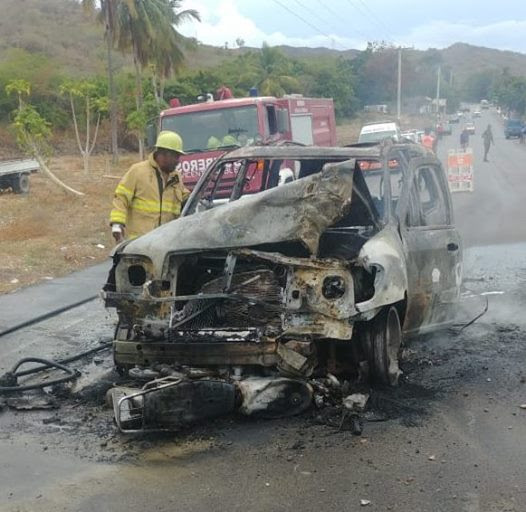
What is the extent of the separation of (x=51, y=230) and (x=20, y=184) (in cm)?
706

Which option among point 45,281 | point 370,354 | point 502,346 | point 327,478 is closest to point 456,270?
point 502,346

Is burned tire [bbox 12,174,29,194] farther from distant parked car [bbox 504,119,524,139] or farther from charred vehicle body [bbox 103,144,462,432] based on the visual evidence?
distant parked car [bbox 504,119,524,139]

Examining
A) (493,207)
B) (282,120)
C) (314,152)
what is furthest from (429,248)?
(493,207)

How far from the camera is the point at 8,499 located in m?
3.73

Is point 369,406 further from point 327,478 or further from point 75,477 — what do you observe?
point 75,477

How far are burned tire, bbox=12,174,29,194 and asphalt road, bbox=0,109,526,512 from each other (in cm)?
1672

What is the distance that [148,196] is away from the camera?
→ 21.8ft

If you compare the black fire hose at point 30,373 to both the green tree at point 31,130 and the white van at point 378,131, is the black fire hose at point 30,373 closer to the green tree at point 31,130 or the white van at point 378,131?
the green tree at point 31,130

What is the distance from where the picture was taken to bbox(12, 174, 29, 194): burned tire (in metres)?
21.4

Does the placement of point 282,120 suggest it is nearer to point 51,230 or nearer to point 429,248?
point 51,230

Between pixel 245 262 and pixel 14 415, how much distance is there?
6.13 ft

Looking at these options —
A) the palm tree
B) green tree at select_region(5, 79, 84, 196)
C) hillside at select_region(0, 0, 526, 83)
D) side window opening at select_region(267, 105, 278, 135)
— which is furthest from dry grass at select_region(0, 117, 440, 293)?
hillside at select_region(0, 0, 526, 83)

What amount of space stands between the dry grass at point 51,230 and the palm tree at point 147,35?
30.5 feet

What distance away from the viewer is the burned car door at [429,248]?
221 inches
